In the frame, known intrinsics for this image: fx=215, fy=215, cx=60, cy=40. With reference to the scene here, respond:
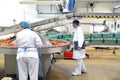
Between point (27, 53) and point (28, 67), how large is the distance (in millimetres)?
309

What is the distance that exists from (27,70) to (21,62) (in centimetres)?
23

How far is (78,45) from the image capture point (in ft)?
16.8

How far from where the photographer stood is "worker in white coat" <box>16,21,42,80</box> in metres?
3.93

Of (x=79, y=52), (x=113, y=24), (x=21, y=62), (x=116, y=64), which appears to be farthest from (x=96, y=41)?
(x=113, y=24)

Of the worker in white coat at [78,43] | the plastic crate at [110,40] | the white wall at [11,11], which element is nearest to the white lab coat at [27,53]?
the worker in white coat at [78,43]

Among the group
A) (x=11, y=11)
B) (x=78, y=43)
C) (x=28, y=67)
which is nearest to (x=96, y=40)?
(x=78, y=43)

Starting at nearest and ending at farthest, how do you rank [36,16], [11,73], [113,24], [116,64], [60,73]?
[11,73]
[60,73]
[116,64]
[113,24]
[36,16]

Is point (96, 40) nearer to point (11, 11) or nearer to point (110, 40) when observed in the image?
point (110, 40)

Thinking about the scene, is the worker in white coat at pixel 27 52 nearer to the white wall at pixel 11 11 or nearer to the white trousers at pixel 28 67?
the white trousers at pixel 28 67

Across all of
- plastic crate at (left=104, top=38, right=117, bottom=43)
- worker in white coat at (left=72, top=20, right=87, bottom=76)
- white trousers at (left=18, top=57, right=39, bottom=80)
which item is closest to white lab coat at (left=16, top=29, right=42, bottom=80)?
white trousers at (left=18, top=57, right=39, bottom=80)

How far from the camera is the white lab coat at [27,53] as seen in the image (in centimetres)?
393

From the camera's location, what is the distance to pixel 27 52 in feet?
12.9

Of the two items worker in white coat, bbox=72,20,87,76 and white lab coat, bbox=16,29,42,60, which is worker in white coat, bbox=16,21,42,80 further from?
worker in white coat, bbox=72,20,87,76

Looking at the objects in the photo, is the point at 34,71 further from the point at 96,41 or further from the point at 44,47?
the point at 96,41
